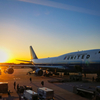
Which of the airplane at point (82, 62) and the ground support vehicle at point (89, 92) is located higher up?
the airplane at point (82, 62)

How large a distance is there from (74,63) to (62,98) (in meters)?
13.9

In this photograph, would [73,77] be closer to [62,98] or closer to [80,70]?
[80,70]

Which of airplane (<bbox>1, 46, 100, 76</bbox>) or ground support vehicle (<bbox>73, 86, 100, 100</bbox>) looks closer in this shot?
ground support vehicle (<bbox>73, 86, 100, 100</bbox>)

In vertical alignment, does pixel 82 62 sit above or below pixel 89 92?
above

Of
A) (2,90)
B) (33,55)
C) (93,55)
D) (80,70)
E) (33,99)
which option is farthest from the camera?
(33,55)

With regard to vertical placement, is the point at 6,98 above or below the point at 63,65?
below

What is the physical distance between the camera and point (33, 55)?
5334 centimetres

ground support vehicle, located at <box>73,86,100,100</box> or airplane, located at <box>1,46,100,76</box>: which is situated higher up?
airplane, located at <box>1,46,100,76</box>

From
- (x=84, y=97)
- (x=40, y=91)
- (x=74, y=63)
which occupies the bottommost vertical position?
(x=84, y=97)

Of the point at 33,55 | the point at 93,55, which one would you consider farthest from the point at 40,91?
the point at 33,55

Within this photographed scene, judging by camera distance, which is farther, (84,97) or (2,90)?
(2,90)

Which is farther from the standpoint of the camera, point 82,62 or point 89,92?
point 82,62

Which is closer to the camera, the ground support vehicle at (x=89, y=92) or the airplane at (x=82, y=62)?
the ground support vehicle at (x=89, y=92)

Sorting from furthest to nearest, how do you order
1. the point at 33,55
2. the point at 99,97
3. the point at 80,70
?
the point at 33,55 < the point at 80,70 < the point at 99,97
